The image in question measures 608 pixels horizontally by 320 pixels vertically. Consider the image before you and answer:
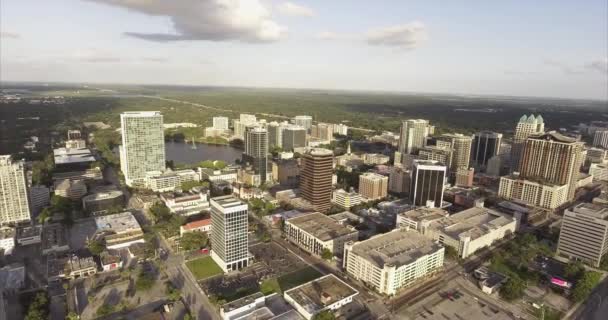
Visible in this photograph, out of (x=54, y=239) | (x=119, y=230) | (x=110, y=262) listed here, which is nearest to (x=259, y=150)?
(x=119, y=230)

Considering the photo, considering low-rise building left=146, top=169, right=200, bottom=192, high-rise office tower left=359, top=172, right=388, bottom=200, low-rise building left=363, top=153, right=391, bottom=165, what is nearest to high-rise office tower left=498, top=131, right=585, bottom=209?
high-rise office tower left=359, top=172, right=388, bottom=200

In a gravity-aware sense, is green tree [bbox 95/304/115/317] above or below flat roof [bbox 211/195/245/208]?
below

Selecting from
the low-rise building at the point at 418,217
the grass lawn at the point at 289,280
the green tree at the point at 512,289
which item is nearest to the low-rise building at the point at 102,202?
the grass lawn at the point at 289,280

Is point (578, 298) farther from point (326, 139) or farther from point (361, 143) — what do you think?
point (326, 139)

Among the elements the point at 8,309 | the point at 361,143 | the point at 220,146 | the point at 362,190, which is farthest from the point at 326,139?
the point at 8,309

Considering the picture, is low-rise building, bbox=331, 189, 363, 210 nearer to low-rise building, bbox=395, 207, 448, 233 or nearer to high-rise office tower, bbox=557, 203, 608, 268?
low-rise building, bbox=395, 207, 448, 233

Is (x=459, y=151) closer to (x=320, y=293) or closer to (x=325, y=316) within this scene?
(x=320, y=293)
